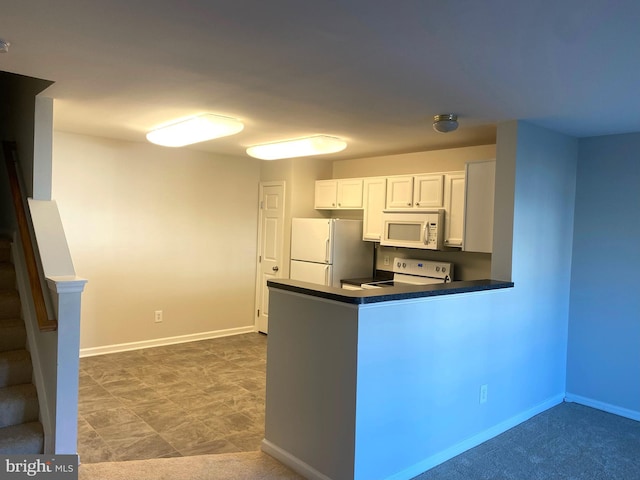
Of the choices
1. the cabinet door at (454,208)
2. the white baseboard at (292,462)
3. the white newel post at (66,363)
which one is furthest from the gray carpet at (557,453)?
the white newel post at (66,363)

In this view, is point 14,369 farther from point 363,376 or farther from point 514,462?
point 514,462

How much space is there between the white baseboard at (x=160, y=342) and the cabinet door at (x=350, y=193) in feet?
7.09

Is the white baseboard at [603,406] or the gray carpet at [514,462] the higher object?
the white baseboard at [603,406]

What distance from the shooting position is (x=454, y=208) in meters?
4.45

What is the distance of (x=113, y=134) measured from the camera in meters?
4.89

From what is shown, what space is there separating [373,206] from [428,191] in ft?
2.66

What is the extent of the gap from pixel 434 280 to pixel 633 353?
1.75 m

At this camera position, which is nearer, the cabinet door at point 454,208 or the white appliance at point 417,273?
the cabinet door at point 454,208

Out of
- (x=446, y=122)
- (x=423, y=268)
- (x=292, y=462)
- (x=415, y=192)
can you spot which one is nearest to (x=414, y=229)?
(x=415, y=192)

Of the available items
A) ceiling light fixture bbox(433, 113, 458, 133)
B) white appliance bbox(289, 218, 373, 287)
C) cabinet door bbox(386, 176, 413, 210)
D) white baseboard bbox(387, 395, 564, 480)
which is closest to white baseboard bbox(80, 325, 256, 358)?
white appliance bbox(289, 218, 373, 287)

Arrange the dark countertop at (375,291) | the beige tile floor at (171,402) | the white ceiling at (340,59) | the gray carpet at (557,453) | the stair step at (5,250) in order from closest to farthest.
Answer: the white ceiling at (340,59)
the dark countertop at (375,291)
the gray carpet at (557,453)
the beige tile floor at (171,402)
the stair step at (5,250)

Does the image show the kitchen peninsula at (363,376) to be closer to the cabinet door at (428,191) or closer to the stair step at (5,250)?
the cabinet door at (428,191)

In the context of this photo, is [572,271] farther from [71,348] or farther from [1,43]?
[1,43]

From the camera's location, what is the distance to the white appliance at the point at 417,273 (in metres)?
4.77
